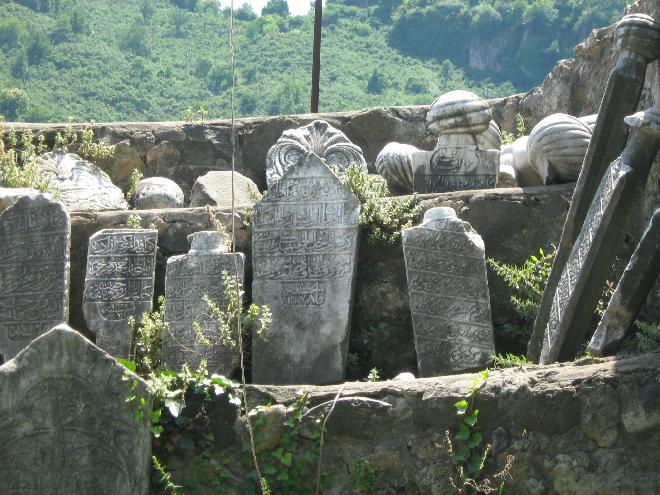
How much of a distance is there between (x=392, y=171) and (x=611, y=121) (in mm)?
2307

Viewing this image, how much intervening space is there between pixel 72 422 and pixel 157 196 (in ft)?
12.4

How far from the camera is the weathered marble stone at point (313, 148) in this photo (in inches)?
381

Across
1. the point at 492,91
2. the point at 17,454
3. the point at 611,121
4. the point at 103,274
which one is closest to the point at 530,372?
the point at 611,121

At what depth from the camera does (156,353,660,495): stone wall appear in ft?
19.7

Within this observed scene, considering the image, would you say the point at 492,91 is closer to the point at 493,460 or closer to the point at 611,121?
the point at 611,121

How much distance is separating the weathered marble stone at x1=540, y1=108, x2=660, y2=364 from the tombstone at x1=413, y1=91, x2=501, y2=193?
6.20 ft

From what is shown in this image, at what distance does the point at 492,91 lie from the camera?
25.3 metres

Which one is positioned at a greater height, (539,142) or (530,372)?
(539,142)

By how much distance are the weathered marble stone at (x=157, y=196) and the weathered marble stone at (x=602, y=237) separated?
355 centimetres

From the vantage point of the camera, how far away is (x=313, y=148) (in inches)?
386

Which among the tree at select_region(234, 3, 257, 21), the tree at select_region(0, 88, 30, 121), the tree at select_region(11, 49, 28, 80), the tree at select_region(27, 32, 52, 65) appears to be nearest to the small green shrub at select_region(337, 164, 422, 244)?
the tree at select_region(0, 88, 30, 121)

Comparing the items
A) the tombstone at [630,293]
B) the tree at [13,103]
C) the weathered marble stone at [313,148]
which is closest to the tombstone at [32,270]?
the weathered marble stone at [313,148]

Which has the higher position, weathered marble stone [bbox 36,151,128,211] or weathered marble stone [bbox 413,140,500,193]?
weathered marble stone [bbox 413,140,500,193]

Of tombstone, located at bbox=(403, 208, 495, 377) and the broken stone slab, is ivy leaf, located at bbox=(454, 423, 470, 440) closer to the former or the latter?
tombstone, located at bbox=(403, 208, 495, 377)
